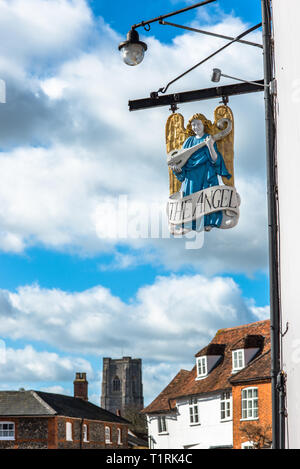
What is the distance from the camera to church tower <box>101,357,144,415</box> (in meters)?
166

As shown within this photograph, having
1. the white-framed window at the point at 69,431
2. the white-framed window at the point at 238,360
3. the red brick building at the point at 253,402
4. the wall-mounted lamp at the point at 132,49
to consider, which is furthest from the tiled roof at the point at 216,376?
the wall-mounted lamp at the point at 132,49

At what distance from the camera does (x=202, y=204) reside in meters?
10.5

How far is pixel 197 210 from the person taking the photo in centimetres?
1057

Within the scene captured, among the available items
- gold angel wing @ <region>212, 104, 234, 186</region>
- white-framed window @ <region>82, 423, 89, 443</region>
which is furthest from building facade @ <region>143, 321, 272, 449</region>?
gold angel wing @ <region>212, 104, 234, 186</region>

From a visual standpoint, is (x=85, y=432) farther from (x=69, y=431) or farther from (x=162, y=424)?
(x=162, y=424)

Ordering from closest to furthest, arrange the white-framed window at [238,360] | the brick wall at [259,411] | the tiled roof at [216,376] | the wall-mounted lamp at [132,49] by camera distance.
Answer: the wall-mounted lamp at [132,49], the brick wall at [259,411], the white-framed window at [238,360], the tiled roof at [216,376]

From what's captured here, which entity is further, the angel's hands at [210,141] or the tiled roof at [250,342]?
the tiled roof at [250,342]

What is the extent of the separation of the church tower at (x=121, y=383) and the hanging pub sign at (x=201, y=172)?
158124 mm

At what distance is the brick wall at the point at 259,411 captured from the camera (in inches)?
1371

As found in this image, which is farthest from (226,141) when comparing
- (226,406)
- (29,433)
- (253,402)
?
(29,433)

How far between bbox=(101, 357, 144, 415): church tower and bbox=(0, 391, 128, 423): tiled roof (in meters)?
109

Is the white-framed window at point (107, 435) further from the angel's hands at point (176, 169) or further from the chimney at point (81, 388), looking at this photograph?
the angel's hands at point (176, 169)

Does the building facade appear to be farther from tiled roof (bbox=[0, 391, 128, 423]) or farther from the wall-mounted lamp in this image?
the wall-mounted lamp

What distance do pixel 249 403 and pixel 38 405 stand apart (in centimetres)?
2063
